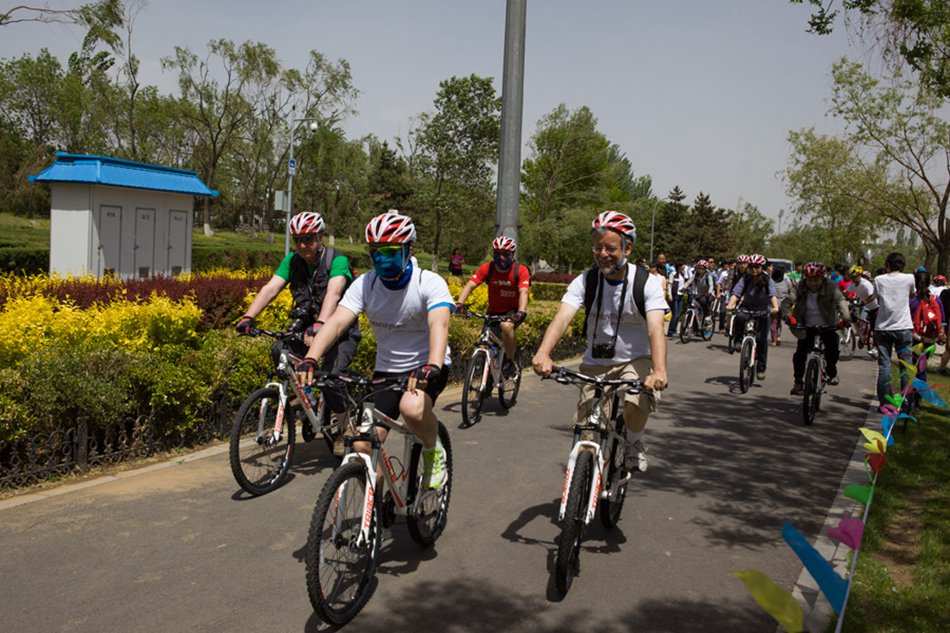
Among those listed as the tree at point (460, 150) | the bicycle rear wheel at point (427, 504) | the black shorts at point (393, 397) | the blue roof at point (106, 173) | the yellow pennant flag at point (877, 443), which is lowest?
the bicycle rear wheel at point (427, 504)

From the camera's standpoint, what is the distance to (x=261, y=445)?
232 inches

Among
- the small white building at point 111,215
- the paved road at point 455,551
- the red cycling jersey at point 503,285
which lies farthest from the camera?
the small white building at point 111,215

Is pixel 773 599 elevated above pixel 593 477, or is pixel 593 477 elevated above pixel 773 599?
pixel 773 599

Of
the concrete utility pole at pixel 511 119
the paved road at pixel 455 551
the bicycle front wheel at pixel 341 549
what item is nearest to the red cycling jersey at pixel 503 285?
the paved road at pixel 455 551

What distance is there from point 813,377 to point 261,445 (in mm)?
6867

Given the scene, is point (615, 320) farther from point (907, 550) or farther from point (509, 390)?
point (509, 390)

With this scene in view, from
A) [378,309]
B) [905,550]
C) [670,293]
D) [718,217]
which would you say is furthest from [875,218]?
[718,217]

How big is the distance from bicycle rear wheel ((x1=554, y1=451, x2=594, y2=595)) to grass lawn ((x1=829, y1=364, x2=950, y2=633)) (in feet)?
4.82

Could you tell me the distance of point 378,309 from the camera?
4.65 meters

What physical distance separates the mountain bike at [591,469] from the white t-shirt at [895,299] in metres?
5.90

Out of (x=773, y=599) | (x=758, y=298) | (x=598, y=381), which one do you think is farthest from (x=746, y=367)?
(x=773, y=599)

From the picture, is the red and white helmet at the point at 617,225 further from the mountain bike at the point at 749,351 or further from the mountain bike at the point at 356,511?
the mountain bike at the point at 749,351

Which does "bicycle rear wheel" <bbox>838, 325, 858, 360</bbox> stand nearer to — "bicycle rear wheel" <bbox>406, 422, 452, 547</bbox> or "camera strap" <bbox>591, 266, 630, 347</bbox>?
"camera strap" <bbox>591, 266, 630, 347</bbox>

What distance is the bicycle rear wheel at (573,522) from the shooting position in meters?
4.21
